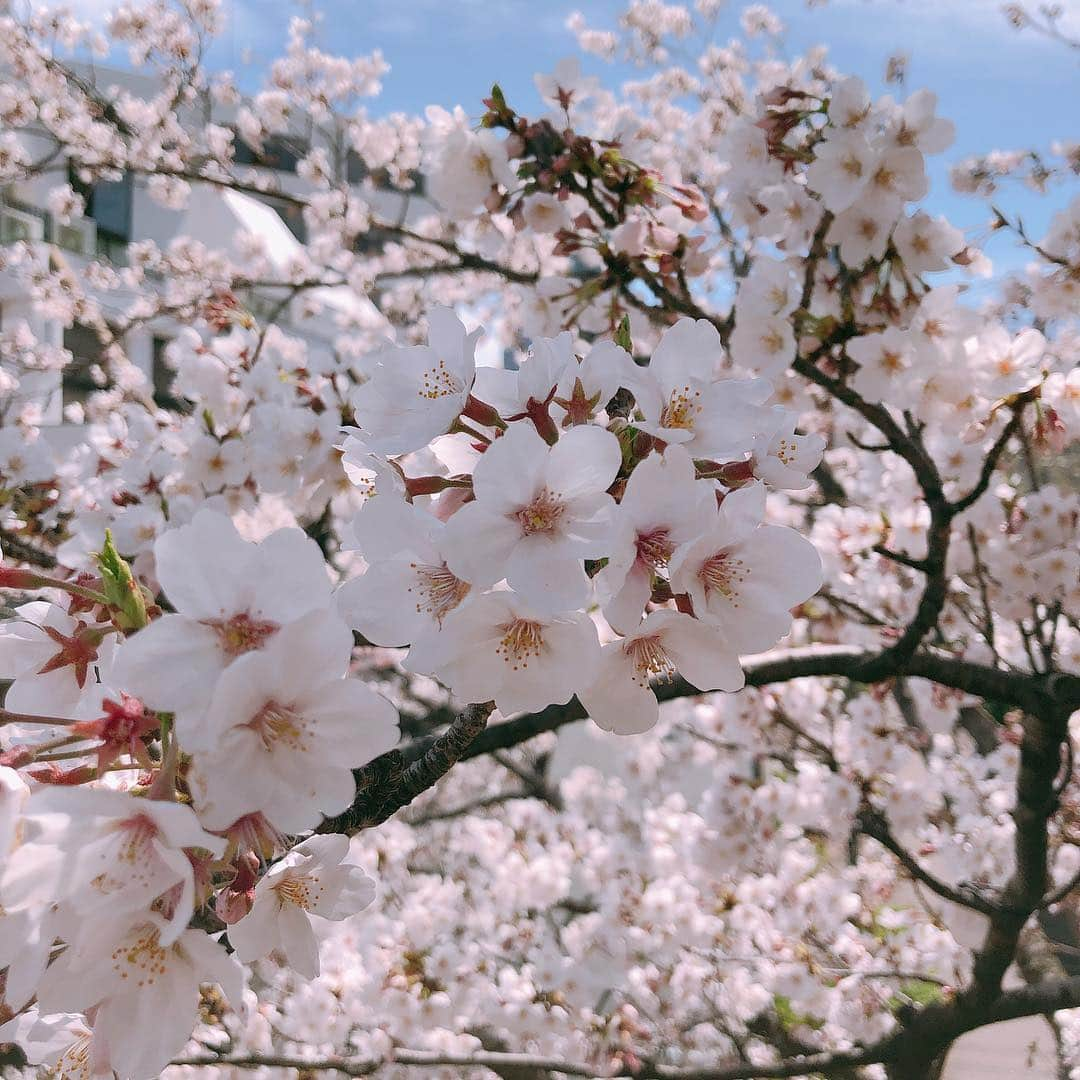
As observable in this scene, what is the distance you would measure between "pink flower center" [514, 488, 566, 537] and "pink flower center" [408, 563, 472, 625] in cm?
13

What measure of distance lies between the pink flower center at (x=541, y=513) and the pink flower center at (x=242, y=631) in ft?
0.85

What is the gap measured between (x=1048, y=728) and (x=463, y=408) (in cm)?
200

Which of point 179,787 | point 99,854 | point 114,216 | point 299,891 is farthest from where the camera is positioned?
point 114,216

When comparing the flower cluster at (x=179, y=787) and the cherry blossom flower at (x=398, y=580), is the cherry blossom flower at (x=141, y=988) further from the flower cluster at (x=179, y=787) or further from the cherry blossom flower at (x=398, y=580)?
the cherry blossom flower at (x=398, y=580)

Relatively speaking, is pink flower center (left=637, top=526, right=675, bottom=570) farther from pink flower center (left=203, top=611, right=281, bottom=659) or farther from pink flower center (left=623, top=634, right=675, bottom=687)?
pink flower center (left=203, top=611, right=281, bottom=659)

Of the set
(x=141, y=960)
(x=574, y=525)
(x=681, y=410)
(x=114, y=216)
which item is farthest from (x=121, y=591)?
(x=114, y=216)

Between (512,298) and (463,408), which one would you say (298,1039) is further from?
(512,298)

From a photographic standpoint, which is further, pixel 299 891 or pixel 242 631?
pixel 299 891

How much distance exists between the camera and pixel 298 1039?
11.5 feet

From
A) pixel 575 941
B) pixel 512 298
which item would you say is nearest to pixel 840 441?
pixel 512 298

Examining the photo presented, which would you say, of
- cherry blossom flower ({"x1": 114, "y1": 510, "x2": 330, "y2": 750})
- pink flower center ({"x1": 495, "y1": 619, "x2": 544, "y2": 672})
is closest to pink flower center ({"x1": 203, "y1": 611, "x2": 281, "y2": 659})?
cherry blossom flower ({"x1": 114, "y1": 510, "x2": 330, "y2": 750})

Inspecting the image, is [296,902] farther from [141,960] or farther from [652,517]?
[652,517]

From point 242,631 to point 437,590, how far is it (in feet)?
0.73

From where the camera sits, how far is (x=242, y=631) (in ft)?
2.52
